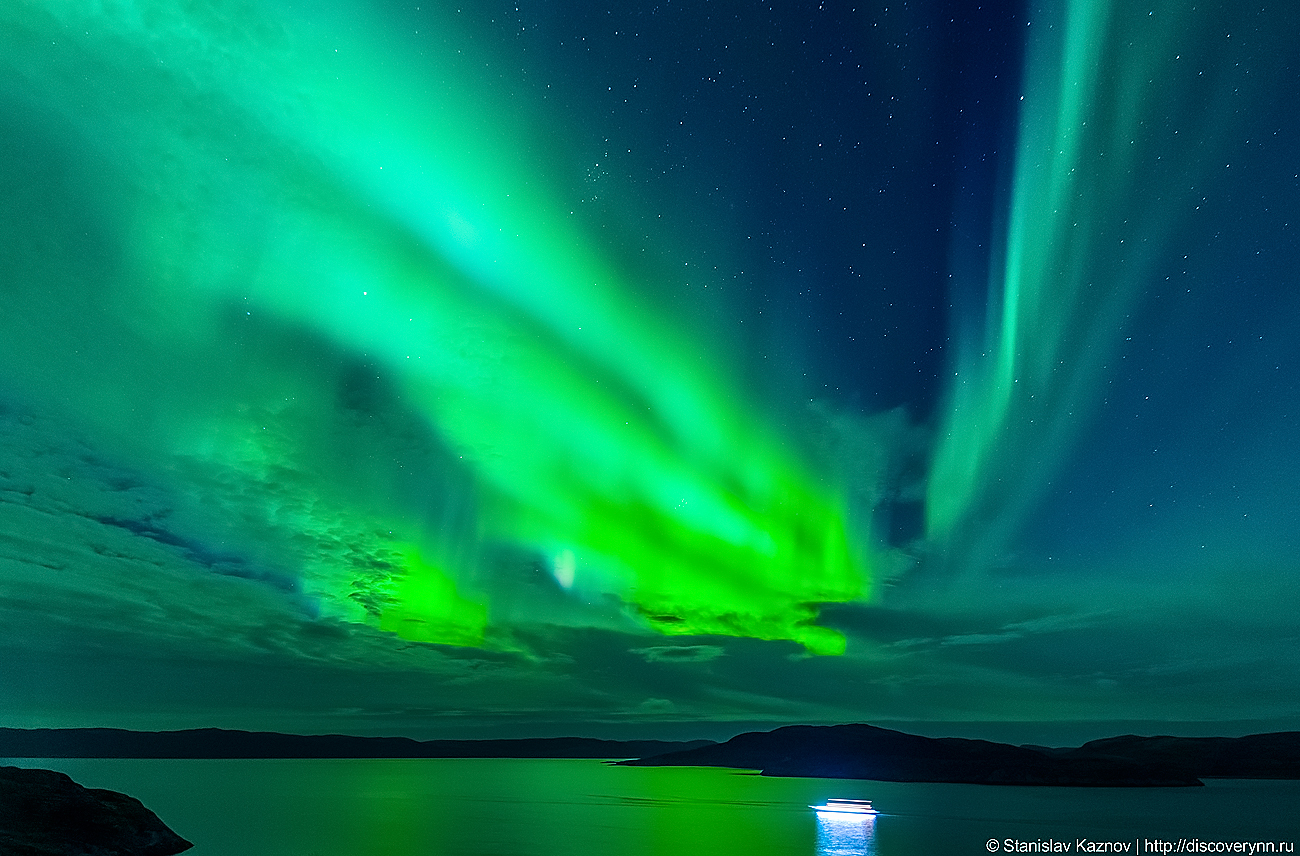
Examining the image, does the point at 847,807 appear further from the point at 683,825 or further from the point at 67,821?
the point at 67,821

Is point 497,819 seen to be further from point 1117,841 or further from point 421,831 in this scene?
point 1117,841

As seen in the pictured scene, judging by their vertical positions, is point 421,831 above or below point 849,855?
below

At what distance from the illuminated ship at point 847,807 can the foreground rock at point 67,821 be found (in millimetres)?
127793

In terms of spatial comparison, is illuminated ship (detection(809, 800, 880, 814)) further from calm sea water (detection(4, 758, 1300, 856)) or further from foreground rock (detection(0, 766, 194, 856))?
foreground rock (detection(0, 766, 194, 856))

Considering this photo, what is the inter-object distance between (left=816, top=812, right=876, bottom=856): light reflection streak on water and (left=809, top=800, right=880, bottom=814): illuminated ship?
7135 millimetres

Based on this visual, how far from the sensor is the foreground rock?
5525 cm

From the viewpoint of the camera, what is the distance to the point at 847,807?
16588 centimetres

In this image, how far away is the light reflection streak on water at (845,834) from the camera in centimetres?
9131

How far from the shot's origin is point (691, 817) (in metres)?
143

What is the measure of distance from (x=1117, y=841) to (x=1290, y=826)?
54117 millimetres

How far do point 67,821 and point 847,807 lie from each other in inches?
5966

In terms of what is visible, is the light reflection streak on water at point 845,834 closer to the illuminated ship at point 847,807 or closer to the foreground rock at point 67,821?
the illuminated ship at point 847,807

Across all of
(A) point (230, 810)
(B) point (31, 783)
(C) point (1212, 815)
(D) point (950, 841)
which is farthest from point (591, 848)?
(C) point (1212, 815)

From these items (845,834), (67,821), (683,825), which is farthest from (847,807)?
(67,821)
